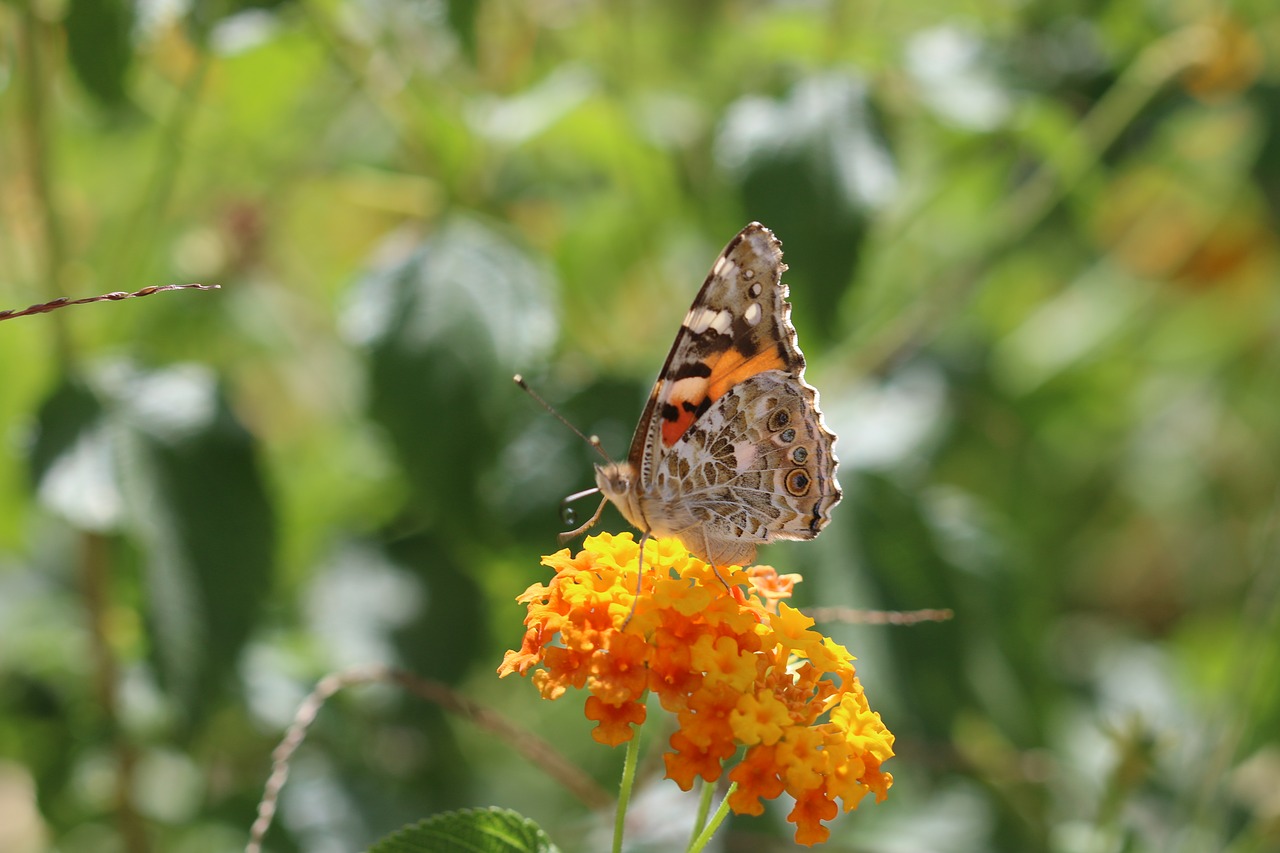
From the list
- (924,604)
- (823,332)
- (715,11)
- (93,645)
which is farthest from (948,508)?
(715,11)

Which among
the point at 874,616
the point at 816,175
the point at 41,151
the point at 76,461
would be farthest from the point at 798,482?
the point at 41,151

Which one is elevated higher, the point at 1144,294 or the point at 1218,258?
the point at 1218,258

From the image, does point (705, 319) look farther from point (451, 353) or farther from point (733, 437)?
point (451, 353)

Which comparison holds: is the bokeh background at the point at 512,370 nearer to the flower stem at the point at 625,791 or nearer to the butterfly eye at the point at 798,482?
the butterfly eye at the point at 798,482

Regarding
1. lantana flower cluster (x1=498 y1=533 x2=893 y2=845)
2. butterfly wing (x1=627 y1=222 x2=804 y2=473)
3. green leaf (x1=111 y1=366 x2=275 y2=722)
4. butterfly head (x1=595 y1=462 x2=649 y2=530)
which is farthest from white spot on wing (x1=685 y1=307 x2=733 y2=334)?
green leaf (x1=111 y1=366 x2=275 y2=722)

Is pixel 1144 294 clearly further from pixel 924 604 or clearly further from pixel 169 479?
pixel 169 479

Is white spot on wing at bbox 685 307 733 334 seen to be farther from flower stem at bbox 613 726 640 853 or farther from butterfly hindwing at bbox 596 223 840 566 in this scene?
flower stem at bbox 613 726 640 853
